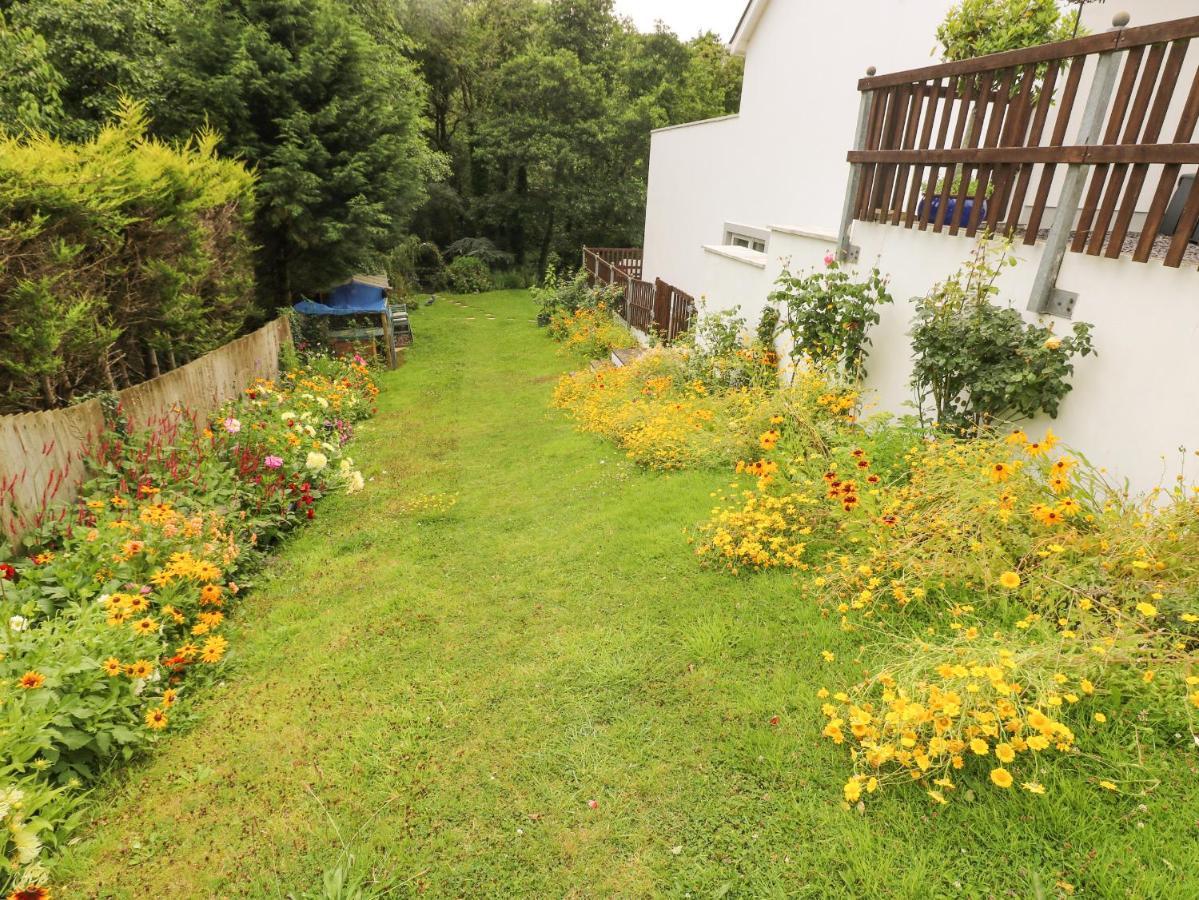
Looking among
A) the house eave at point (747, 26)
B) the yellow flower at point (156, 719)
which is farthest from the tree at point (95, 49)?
the house eave at point (747, 26)

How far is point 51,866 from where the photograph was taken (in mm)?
2252

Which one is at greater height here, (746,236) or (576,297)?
(746,236)

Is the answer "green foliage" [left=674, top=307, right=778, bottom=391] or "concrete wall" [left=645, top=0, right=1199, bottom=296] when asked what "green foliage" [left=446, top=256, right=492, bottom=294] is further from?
"green foliage" [left=674, top=307, right=778, bottom=391]

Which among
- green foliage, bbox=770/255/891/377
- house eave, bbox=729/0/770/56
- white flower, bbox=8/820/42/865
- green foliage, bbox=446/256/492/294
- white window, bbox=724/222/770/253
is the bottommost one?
green foliage, bbox=446/256/492/294

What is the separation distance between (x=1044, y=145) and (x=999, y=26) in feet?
4.61

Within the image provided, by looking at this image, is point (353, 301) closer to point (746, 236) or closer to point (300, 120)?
point (300, 120)

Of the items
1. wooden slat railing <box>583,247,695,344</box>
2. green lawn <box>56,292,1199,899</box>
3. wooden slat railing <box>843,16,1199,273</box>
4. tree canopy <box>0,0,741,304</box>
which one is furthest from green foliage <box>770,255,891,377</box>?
tree canopy <box>0,0,741,304</box>

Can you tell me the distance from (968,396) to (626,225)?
21662 millimetres

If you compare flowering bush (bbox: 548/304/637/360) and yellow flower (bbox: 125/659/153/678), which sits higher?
yellow flower (bbox: 125/659/153/678)

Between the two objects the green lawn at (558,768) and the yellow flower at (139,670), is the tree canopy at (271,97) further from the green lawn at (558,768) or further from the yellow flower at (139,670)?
the green lawn at (558,768)

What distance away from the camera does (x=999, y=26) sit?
4.87 m

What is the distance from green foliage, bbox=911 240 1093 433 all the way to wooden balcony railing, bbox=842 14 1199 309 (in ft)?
0.90

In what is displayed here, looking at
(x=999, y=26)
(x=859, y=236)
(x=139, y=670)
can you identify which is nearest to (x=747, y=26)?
(x=999, y=26)

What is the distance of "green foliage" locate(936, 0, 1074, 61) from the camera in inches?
185
